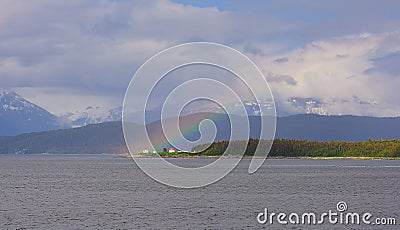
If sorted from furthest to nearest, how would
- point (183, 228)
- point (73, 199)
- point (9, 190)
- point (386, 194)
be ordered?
1. point (9, 190)
2. point (386, 194)
3. point (73, 199)
4. point (183, 228)

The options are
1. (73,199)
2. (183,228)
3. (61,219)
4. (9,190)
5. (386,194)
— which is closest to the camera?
(183,228)

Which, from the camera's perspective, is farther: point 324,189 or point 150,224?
point 324,189

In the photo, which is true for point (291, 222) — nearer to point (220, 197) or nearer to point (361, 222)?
point (361, 222)

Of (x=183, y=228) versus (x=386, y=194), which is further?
(x=386, y=194)

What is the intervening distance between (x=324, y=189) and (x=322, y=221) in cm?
4357

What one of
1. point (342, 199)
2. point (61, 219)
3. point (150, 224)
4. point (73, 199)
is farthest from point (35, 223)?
point (342, 199)

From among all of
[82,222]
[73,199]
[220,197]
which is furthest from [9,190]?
[82,222]

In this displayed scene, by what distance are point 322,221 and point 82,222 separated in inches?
Result: 983

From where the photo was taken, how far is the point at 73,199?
88.1 meters

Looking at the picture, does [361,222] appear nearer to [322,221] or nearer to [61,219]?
[322,221]

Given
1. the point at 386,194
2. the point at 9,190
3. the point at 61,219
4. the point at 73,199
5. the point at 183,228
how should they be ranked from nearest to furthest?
1. the point at 183,228
2. the point at 61,219
3. the point at 73,199
4. the point at 386,194
5. the point at 9,190

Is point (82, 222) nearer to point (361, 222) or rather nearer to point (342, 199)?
point (361, 222)

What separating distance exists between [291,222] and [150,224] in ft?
48.1

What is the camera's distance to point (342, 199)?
8875 cm
